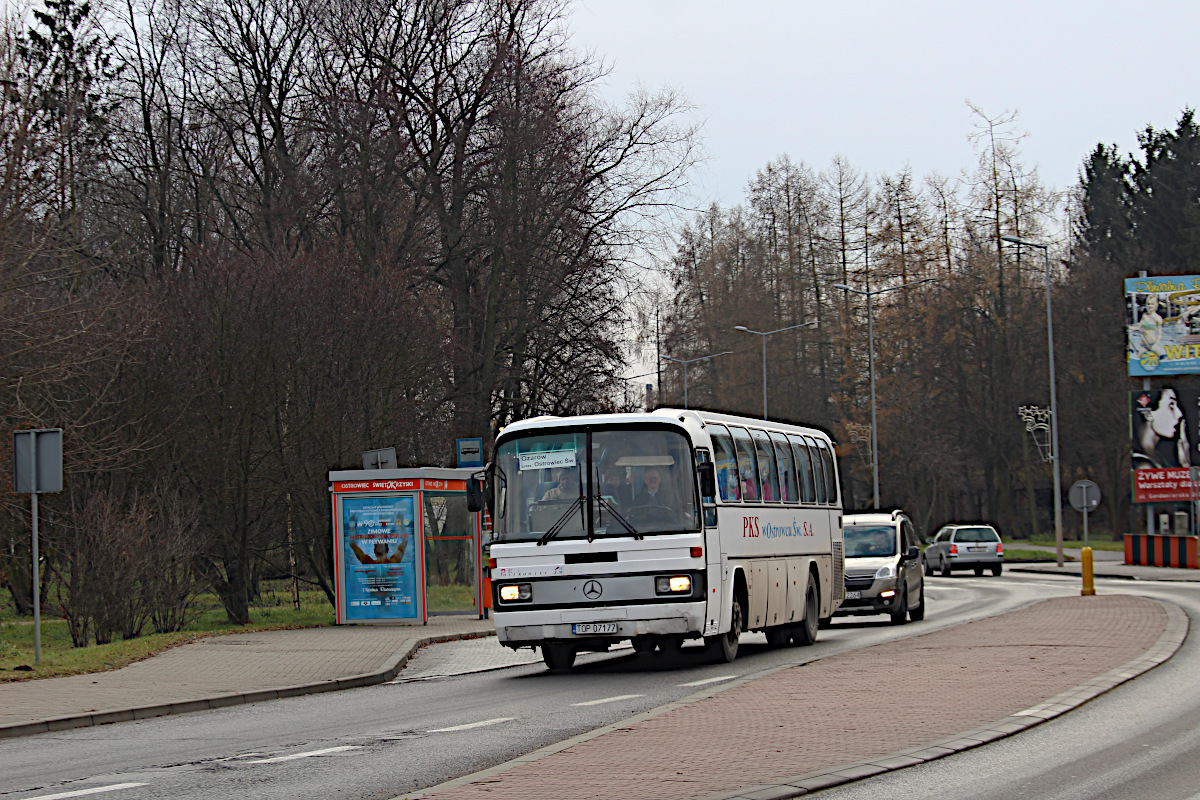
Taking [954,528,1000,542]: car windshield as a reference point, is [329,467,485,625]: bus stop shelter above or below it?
above

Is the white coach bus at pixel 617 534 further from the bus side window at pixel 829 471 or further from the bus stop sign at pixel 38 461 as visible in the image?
the bus stop sign at pixel 38 461

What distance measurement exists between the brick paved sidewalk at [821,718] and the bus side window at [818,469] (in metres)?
3.29

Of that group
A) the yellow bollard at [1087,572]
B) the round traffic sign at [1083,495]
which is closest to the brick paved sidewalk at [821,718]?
the yellow bollard at [1087,572]

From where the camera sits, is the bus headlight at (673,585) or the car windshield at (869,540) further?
the car windshield at (869,540)

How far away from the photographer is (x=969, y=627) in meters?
21.3

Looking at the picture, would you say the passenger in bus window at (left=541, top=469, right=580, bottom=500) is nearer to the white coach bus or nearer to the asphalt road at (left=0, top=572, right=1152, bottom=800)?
the white coach bus

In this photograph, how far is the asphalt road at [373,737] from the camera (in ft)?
29.6

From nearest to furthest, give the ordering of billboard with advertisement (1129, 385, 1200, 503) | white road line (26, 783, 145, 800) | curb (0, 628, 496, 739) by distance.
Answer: white road line (26, 783, 145, 800), curb (0, 628, 496, 739), billboard with advertisement (1129, 385, 1200, 503)

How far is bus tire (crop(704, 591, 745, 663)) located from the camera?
1712 cm

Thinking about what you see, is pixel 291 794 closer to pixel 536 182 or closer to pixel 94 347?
pixel 94 347

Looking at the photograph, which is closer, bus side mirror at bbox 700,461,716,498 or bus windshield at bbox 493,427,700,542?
bus windshield at bbox 493,427,700,542

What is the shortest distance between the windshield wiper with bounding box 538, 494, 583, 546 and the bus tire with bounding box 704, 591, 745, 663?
2240 mm

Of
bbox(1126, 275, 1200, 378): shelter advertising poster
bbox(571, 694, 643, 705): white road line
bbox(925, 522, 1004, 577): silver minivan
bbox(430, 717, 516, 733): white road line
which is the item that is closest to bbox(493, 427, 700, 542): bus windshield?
bbox(571, 694, 643, 705): white road line

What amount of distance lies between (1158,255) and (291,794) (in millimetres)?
69859
